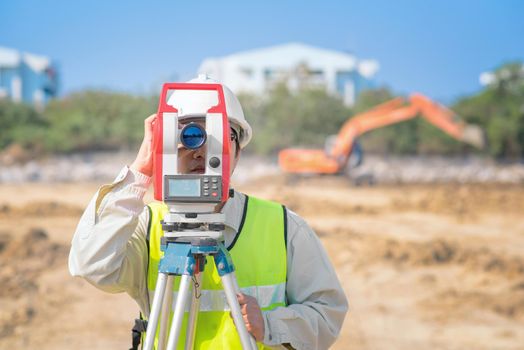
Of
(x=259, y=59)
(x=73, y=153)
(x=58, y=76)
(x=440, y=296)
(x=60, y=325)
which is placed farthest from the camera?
(x=58, y=76)

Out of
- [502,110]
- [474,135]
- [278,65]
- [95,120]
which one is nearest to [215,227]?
[474,135]

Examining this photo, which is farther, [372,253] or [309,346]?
[372,253]

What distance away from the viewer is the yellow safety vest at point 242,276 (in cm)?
163

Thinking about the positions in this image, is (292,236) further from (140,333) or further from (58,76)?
(58,76)

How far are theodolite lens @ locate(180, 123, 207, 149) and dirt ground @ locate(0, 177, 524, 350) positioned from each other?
13.2ft

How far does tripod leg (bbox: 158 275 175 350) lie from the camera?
1530 millimetres

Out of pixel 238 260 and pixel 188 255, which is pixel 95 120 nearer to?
pixel 238 260

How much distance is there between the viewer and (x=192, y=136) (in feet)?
4.79

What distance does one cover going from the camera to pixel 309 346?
165cm

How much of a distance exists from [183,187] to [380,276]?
21.9ft

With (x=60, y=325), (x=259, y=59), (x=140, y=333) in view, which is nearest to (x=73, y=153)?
(x=60, y=325)

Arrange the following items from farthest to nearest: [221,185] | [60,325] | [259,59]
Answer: [259,59] → [60,325] → [221,185]

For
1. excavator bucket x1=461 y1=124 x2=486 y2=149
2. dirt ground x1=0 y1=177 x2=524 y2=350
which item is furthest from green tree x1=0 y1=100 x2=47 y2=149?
excavator bucket x1=461 y1=124 x2=486 y2=149

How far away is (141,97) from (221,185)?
2719 cm
